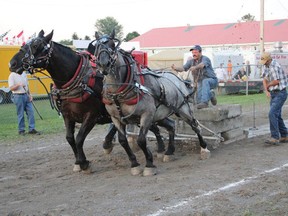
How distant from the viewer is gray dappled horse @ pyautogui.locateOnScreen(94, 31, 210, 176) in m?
6.56

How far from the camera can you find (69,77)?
711 cm

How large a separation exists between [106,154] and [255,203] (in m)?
3.97

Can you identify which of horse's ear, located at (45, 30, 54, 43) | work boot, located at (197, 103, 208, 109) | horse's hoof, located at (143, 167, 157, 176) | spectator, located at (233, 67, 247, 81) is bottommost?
horse's hoof, located at (143, 167, 157, 176)

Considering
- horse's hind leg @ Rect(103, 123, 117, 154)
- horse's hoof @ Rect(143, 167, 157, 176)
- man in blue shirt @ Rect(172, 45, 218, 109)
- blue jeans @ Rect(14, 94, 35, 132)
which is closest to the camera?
horse's hoof @ Rect(143, 167, 157, 176)

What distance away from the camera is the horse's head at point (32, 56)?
680 cm

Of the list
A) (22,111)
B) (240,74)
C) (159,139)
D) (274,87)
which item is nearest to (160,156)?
(159,139)

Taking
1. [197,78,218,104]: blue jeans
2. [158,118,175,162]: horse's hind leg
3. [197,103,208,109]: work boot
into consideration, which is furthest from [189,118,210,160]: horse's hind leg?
[197,78,218,104]: blue jeans

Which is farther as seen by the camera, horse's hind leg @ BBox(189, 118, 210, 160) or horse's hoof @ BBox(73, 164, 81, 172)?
horse's hind leg @ BBox(189, 118, 210, 160)

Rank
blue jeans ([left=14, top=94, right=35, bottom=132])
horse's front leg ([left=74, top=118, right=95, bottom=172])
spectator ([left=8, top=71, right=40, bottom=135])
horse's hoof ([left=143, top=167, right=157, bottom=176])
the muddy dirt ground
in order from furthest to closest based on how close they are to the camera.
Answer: blue jeans ([left=14, top=94, right=35, bottom=132]), spectator ([left=8, top=71, right=40, bottom=135]), horse's front leg ([left=74, top=118, right=95, bottom=172]), horse's hoof ([left=143, top=167, right=157, bottom=176]), the muddy dirt ground

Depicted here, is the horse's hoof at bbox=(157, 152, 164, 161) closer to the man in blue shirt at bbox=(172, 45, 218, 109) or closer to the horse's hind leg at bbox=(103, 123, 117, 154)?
the horse's hind leg at bbox=(103, 123, 117, 154)

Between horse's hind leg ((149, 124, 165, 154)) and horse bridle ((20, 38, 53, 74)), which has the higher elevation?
horse bridle ((20, 38, 53, 74))

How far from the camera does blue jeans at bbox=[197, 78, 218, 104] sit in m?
9.38

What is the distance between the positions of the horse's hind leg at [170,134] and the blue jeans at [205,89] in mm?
1101

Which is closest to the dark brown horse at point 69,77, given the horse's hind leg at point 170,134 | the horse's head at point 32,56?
the horse's head at point 32,56
